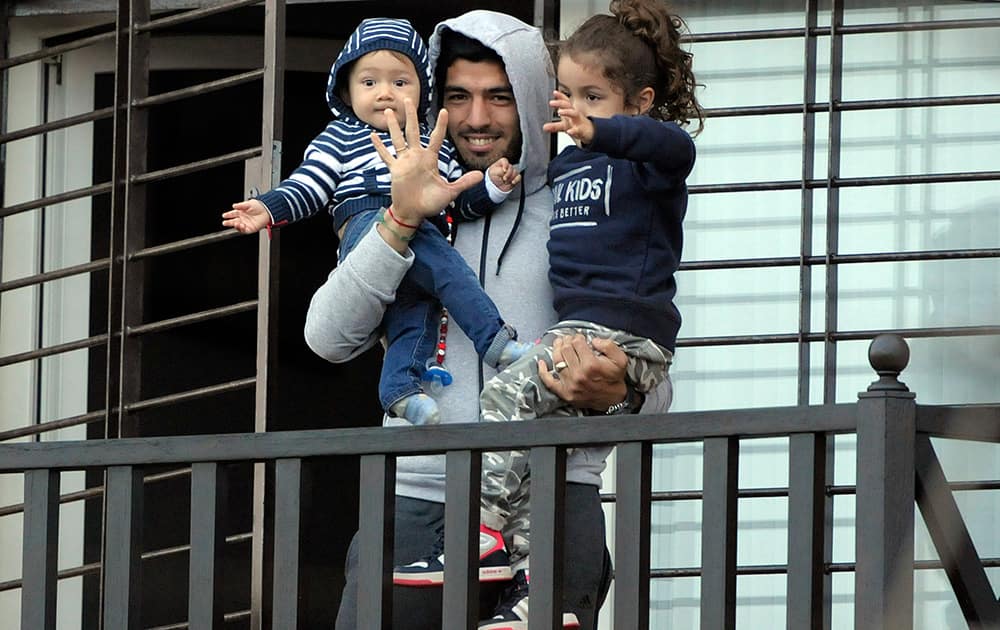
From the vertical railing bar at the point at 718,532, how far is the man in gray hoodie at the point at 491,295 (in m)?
0.39

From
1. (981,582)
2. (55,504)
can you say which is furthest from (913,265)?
(55,504)

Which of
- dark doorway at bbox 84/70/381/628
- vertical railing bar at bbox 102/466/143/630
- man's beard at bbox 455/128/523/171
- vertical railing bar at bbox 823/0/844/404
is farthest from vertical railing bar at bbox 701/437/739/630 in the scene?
dark doorway at bbox 84/70/381/628

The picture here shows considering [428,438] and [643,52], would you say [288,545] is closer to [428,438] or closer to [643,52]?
[428,438]

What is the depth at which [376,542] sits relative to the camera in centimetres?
272

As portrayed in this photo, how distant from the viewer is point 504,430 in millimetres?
2643

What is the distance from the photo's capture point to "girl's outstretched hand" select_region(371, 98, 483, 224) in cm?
293

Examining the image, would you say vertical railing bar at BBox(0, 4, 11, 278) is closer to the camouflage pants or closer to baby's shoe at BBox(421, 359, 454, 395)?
baby's shoe at BBox(421, 359, 454, 395)

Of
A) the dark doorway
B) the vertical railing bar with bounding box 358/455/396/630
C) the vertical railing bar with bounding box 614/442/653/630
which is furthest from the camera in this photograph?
the dark doorway

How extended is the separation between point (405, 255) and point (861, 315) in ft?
6.14

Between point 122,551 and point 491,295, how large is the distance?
2.39ft

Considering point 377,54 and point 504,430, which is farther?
point 377,54

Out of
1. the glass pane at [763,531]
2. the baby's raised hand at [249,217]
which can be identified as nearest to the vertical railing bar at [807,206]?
the glass pane at [763,531]

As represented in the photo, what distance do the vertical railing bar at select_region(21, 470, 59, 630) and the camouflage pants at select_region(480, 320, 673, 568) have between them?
0.68m

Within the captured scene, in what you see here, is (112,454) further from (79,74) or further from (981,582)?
(79,74)
